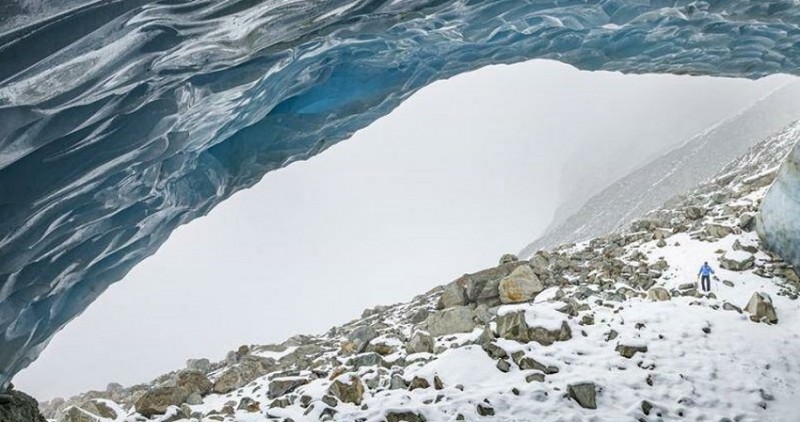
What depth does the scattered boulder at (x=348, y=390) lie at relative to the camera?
24.6ft

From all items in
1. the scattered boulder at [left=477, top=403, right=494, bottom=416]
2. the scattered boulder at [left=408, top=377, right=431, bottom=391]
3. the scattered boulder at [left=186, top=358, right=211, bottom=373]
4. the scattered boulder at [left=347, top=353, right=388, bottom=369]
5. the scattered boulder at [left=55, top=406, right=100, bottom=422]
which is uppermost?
the scattered boulder at [left=55, top=406, right=100, bottom=422]

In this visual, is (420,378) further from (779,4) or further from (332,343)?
(779,4)

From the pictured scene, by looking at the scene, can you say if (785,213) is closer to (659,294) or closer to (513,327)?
(659,294)

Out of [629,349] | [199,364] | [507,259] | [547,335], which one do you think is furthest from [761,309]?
[199,364]

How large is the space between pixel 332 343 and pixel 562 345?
7383 millimetres

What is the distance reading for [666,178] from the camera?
174 feet

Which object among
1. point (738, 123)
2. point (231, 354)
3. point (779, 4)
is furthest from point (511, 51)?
point (738, 123)

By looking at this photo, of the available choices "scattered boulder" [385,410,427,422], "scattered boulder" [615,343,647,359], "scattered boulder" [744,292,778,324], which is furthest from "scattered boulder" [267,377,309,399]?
"scattered boulder" [744,292,778,324]

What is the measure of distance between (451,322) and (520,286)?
2933 mm

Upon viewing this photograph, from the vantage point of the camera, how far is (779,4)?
25.6 feet

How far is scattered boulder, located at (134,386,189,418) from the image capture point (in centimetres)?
824

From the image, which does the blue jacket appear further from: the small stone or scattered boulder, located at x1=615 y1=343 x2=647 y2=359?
the small stone

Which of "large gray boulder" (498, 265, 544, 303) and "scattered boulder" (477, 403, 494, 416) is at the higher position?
"scattered boulder" (477, 403, 494, 416)

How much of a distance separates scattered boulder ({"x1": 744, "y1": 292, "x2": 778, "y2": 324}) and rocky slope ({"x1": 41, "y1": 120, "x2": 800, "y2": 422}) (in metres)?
0.03
